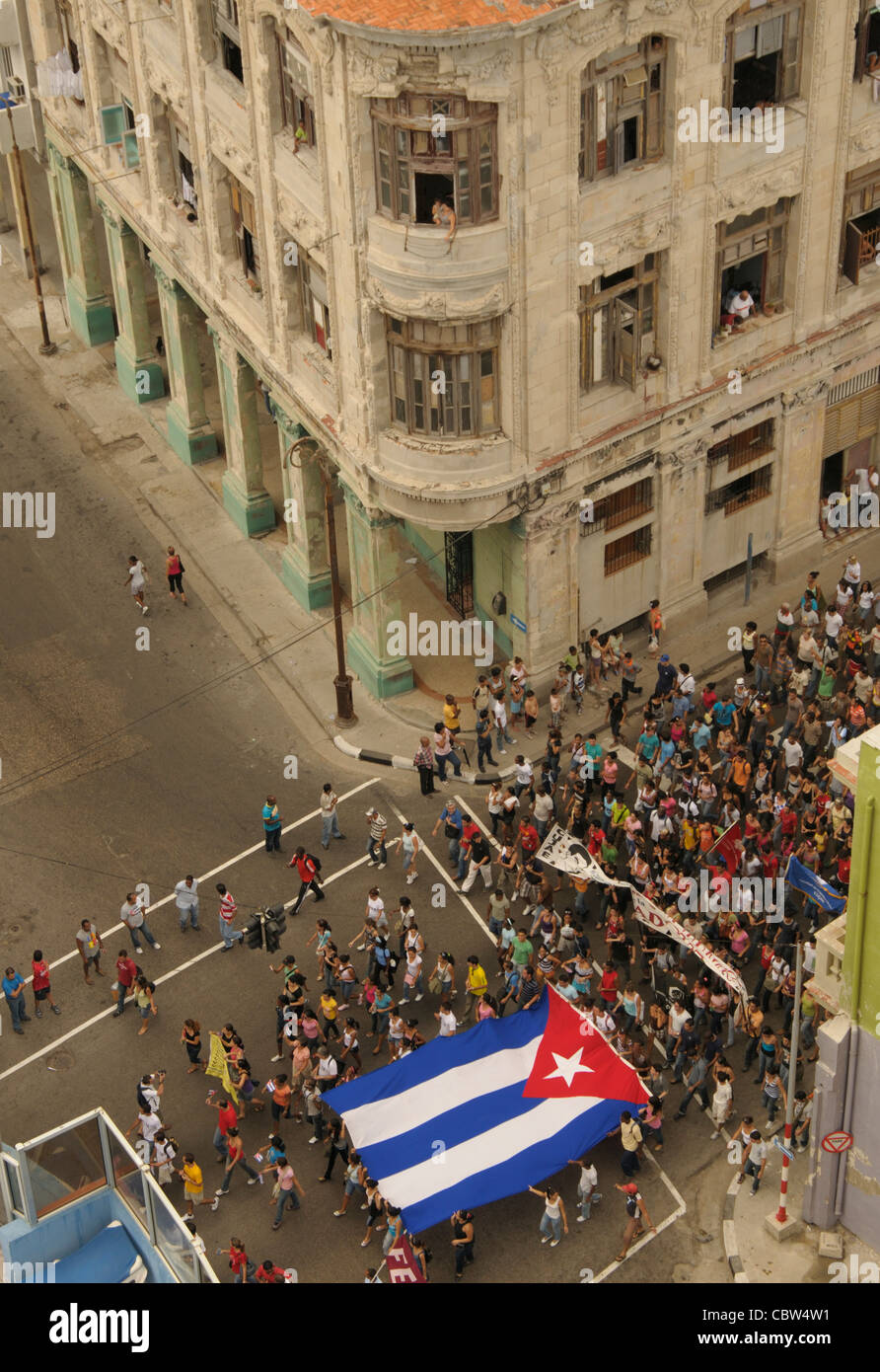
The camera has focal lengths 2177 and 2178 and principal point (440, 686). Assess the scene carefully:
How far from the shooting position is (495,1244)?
48062mm

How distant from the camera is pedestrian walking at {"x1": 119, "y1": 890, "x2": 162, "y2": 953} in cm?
5481

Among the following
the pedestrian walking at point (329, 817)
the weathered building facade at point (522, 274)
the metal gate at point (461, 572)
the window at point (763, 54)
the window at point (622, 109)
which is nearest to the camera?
the weathered building facade at point (522, 274)

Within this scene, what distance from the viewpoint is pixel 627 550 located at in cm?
6203

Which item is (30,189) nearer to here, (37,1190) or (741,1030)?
(741,1030)

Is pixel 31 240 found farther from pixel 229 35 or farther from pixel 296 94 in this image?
pixel 296 94

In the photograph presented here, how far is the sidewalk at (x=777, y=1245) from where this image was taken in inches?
1849

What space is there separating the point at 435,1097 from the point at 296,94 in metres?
26.0

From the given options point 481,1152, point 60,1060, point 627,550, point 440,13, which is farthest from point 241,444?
point 481,1152

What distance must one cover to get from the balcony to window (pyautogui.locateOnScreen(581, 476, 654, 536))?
8.02m

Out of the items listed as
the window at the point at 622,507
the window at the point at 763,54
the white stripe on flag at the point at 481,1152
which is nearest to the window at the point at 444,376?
the window at the point at 622,507

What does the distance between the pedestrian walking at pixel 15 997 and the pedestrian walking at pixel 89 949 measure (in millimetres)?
1663

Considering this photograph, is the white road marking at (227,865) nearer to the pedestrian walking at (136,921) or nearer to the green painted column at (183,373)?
the pedestrian walking at (136,921)

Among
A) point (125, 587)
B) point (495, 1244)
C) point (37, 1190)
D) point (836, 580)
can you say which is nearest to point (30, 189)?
point (125, 587)

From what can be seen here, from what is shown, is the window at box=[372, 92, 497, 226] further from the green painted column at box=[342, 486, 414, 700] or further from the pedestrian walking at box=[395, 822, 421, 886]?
the pedestrian walking at box=[395, 822, 421, 886]
